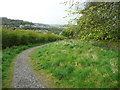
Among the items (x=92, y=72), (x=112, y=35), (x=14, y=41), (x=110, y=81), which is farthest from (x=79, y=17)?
(x=14, y=41)

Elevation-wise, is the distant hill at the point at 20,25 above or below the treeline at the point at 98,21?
above

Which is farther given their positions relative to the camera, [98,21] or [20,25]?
[20,25]

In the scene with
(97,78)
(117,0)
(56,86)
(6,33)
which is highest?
(117,0)

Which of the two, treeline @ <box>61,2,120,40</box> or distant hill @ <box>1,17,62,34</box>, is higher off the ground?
distant hill @ <box>1,17,62,34</box>

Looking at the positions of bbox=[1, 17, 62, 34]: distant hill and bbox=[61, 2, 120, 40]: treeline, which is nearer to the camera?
bbox=[61, 2, 120, 40]: treeline

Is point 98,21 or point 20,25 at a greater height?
point 20,25

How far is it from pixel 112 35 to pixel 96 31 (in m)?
0.56

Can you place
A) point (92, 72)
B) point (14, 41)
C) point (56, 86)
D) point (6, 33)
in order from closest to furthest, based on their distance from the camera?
point (56, 86), point (92, 72), point (6, 33), point (14, 41)

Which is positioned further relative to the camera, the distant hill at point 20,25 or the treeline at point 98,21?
the distant hill at point 20,25

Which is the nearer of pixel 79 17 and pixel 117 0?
pixel 117 0

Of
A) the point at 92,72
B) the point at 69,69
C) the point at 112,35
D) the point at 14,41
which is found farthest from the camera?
the point at 14,41

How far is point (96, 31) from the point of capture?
368 cm

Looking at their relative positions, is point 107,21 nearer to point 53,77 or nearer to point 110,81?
point 110,81

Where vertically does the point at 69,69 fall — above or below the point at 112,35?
below
